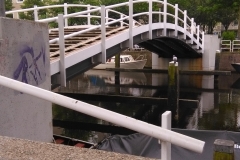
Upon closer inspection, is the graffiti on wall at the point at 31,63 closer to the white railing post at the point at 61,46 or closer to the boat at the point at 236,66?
the white railing post at the point at 61,46

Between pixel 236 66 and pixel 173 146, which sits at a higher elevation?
pixel 173 146

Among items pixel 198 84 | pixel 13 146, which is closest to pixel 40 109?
pixel 13 146

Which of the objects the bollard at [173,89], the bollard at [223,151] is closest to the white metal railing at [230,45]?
the bollard at [173,89]

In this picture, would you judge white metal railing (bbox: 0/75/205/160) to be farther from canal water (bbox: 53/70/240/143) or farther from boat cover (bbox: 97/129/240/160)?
canal water (bbox: 53/70/240/143)

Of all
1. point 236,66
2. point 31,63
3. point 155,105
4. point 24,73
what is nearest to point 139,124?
point 24,73

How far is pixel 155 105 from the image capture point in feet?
46.2

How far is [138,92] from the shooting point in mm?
18516

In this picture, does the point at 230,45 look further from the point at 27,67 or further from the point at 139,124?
the point at 139,124

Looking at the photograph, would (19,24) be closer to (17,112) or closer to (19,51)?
(19,51)

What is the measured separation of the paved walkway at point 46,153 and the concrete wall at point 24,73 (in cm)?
150

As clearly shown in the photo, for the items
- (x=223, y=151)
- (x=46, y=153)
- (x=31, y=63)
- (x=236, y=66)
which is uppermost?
(x=31, y=63)

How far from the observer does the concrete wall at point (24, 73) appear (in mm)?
4105

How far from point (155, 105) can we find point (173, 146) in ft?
30.2

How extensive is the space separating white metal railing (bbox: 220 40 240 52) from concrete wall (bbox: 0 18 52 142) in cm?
2391
